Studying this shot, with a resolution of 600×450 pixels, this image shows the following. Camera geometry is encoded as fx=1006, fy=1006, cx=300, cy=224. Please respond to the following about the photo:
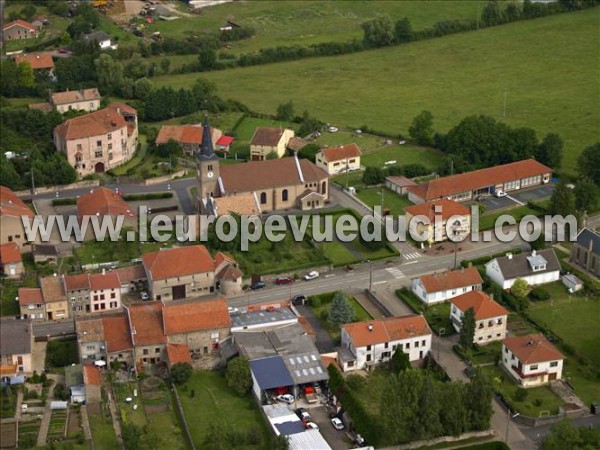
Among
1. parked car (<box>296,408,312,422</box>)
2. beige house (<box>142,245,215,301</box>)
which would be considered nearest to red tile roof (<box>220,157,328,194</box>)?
beige house (<box>142,245,215,301</box>)

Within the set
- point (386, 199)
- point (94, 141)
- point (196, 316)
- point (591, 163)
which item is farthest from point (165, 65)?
point (196, 316)

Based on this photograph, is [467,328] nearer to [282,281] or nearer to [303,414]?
[303,414]

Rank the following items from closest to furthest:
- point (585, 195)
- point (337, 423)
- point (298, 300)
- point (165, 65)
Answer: point (337, 423) < point (298, 300) < point (585, 195) < point (165, 65)

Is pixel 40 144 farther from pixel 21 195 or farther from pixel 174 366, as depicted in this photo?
pixel 174 366

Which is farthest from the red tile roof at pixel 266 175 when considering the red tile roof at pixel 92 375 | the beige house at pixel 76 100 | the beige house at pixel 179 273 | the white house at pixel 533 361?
the white house at pixel 533 361

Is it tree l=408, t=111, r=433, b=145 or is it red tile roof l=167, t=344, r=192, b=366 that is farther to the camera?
tree l=408, t=111, r=433, b=145

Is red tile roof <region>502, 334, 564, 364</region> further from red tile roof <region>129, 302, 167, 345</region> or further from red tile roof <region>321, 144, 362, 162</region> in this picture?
red tile roof <region>321, 144, 362, 162</region>

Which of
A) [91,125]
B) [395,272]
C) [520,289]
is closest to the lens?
[520,289]
